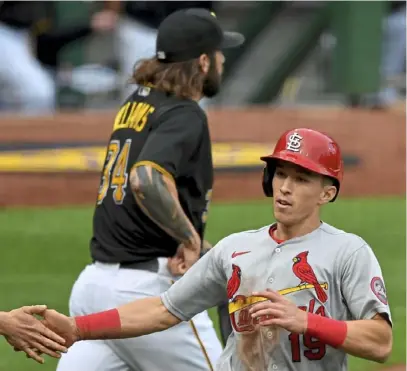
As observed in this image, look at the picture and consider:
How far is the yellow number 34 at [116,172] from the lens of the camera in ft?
16.6

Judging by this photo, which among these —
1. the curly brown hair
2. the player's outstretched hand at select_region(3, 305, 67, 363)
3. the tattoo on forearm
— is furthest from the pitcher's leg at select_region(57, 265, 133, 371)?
the curly brown hair

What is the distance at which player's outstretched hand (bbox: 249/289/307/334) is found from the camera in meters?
3.60

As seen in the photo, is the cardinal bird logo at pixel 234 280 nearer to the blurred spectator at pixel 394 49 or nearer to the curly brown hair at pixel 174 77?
the curly brown hair at pixel 174 77

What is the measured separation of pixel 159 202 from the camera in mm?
→ 4895

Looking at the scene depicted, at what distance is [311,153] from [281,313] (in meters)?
0.60

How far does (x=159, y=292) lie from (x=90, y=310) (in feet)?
1.05

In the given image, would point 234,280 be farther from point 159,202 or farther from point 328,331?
point 159,202

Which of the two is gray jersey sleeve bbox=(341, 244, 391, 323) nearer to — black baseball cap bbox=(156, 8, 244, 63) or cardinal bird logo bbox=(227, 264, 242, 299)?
cardinal bird logo bbox=(227, 264, 242, 299)

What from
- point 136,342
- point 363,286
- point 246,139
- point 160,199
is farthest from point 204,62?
point 246,139

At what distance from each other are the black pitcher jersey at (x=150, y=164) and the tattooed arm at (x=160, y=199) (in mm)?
37

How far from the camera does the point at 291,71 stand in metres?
18.9

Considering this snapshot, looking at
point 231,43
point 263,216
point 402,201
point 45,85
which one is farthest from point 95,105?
point 231,43

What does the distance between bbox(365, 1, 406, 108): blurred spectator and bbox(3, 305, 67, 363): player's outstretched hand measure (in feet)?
47.0

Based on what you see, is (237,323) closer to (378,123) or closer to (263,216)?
(263,216)
